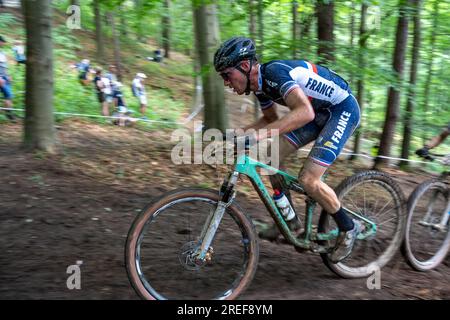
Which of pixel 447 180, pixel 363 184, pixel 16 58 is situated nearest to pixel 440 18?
pixel 447 180

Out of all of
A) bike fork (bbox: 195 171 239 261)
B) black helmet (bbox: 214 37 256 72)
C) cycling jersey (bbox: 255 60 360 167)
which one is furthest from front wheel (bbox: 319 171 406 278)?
black helmet (bbox: 214 37 256 72)

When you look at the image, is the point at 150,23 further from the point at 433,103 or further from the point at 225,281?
the point at 225,281

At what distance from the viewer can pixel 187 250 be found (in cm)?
356

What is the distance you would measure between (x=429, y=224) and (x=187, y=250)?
9.61 ft

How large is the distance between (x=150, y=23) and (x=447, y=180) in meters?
22.5

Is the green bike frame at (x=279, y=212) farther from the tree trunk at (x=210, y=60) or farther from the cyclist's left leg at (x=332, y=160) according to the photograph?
the tree trunk at (x=210, y=60)

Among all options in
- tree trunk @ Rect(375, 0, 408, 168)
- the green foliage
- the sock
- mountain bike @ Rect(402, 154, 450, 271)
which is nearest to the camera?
the sock

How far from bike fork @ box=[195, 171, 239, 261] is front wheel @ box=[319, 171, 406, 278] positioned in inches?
45.8

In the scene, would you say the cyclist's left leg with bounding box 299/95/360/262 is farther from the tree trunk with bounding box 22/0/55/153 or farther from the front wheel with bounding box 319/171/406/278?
the tree trunk with bounding box 22/0/55/153

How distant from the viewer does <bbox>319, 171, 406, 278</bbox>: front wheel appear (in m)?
4.22

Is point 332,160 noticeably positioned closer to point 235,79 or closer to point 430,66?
point 235,79

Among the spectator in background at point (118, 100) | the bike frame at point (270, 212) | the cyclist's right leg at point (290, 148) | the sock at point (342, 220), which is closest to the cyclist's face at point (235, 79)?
the bike frame at point (270, 212)

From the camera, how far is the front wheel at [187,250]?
131 inches

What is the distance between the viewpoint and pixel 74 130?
1116 cm
